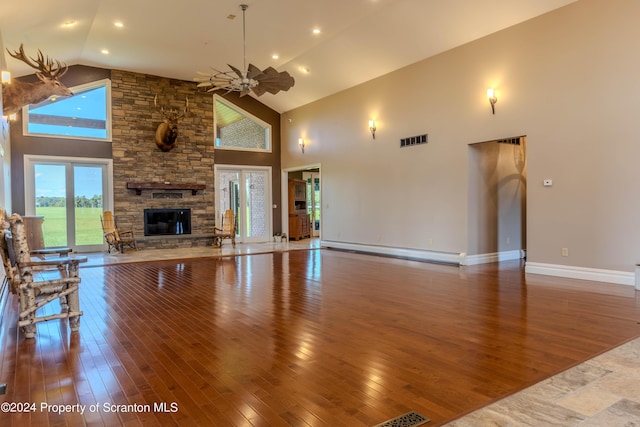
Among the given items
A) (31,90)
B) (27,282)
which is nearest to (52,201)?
(31,90)

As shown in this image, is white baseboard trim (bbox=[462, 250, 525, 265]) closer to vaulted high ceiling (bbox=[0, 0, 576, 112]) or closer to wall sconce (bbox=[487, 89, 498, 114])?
wall sconce (bbox=[487, 89, 498, 114])

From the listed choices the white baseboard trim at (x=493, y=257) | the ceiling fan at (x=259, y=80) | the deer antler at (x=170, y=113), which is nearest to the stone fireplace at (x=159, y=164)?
the deer antler at (x=170, y=113)

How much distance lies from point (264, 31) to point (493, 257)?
246 inches

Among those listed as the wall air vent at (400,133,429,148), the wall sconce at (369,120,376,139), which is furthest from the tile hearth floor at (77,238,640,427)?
the wall sconce at (369,120,376,139)

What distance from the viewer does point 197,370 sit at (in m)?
2.61

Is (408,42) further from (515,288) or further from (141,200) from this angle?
(141,200)

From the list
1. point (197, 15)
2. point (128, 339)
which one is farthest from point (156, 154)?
point (128, 339)

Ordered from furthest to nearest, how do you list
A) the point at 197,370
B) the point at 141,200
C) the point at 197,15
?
the point at 141,200, the point at 197,15, the point at 197,370

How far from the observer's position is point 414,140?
315 inches

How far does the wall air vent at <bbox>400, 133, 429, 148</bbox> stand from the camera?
7801mm

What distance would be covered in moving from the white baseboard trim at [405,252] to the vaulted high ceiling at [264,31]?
386cm

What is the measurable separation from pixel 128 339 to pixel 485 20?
6.71 m

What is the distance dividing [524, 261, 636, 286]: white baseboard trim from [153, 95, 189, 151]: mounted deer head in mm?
8561

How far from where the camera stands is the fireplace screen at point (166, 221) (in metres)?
10.1
